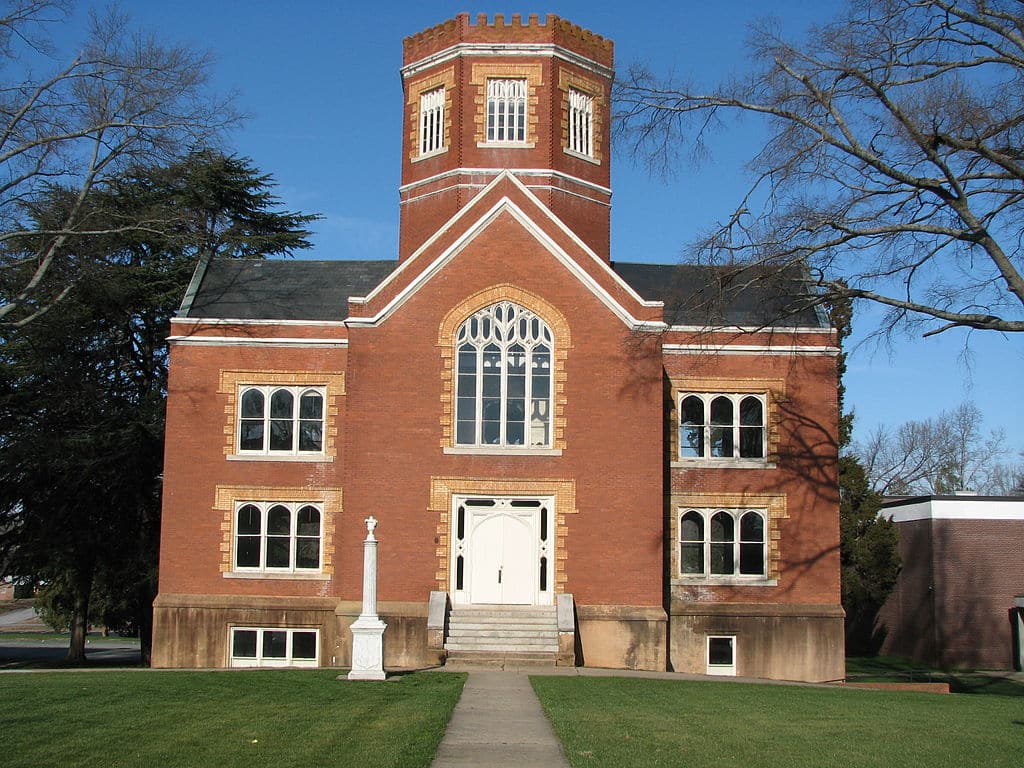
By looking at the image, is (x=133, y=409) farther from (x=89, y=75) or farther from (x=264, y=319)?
(x=89, y=75)

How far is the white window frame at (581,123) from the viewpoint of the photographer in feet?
108

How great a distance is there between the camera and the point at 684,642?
28.7 meters

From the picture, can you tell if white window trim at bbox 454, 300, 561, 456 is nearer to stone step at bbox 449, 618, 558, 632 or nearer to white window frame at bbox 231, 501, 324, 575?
stone step at bbox 449, 618, 558, 632

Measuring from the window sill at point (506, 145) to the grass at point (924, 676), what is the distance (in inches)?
654

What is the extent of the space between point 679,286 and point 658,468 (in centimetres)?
597

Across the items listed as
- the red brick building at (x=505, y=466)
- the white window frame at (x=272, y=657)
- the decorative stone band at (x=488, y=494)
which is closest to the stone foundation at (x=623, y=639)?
the red brick building at (x=505, y=466)

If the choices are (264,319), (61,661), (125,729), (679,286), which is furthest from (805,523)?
(61,661)

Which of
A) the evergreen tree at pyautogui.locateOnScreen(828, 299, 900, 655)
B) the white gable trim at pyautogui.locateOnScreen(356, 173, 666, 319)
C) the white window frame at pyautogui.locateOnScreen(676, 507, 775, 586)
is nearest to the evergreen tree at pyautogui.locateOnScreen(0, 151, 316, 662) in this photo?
the white gable trim at pyautogui.locateOnScreen(356, 173, 666, 319)

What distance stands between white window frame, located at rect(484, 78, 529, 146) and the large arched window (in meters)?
6.60

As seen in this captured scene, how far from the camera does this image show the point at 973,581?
1485 inches

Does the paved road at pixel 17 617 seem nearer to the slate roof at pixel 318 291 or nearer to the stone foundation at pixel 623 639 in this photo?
the slate roof at pixel 318 291

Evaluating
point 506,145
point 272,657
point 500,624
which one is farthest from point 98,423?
point 500,624

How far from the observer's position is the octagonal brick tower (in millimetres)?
32156

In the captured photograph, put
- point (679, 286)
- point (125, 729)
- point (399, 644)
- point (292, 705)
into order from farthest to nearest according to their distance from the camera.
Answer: point (679, 286)
point (399, 644)
point (292, 705)
point (125, 729)
